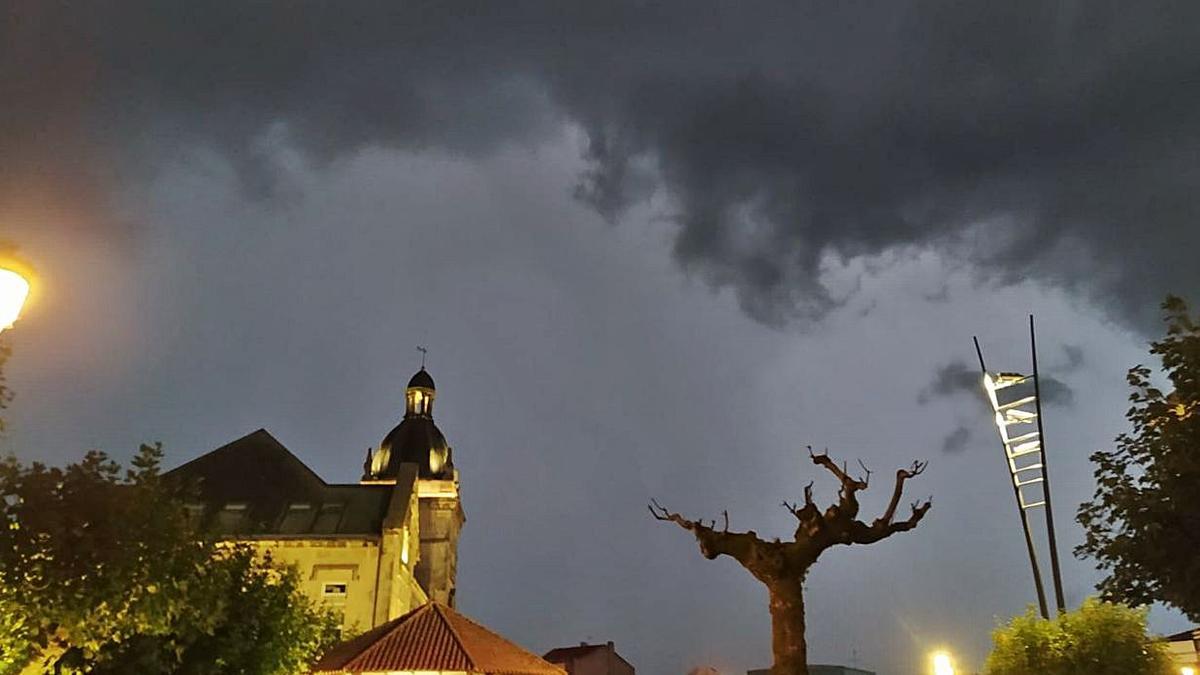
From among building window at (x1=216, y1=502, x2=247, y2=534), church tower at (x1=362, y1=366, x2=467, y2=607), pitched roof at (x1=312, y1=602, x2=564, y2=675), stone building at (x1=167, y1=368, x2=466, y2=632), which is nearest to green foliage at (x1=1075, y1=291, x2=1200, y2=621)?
pitched roof at (x1=312, y1=602, x2=564, y2=675)

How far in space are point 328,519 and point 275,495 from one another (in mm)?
4119

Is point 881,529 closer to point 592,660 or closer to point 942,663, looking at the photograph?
point 942,663

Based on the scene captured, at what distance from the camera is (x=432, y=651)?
22484 mm

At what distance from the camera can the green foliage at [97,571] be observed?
1539 cm

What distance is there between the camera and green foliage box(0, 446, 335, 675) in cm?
1539

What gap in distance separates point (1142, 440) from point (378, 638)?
19986mm

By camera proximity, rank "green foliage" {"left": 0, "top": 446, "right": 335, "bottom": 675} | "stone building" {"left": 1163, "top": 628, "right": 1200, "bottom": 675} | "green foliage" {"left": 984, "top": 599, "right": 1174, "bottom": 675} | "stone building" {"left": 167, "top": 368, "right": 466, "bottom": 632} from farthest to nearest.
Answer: "stone building" {"left": 167, "top": 368, "right": 466, "bottom": 632}
"stone building" {"left": 1163, "top": 628, "right": 1200, "bottom": 675}
"green foliage" {"left": 984, "top": 599, "right": 1174, "bottom": 675}
"green foliage" {"left": 0, "top": 446, "right": 335, "bottom": 675}

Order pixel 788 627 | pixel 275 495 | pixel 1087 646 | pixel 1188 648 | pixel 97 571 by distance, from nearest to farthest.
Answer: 1. pixel 788 627
2. pixel 97 571
3. pixel 1087 646
4. pixel 1188 648
5. pixel 275 495

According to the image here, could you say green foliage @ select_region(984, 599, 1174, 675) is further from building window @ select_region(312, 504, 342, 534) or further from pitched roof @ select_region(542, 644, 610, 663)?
pitched roof @ select_region(542, 644, 610, 663)

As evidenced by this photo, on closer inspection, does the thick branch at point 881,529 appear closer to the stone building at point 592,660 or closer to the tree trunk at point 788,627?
the tree trunk at point 788,627

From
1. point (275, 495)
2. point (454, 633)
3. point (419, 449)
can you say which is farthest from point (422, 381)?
point (454, 633)

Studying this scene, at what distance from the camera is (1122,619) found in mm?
25922

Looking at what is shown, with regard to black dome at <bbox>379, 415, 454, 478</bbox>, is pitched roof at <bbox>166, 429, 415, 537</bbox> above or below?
below

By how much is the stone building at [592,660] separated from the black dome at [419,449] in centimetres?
2110
